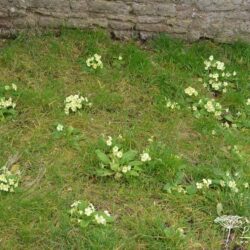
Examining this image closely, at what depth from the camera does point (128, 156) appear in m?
3.35

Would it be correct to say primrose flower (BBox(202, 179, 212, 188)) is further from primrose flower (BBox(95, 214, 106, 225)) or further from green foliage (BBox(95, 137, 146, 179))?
primrose flower (BBox(95, 214, 106, 225))

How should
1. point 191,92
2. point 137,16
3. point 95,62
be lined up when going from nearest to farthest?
point 191,92
point 95,62
point 137,16

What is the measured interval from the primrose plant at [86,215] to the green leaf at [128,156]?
401mm

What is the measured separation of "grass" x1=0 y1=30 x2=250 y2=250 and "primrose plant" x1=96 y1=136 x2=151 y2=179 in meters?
0.05

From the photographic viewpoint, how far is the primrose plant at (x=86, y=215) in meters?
2.98

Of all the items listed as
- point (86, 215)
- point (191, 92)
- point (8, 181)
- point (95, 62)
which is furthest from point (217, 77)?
point (8, 181)

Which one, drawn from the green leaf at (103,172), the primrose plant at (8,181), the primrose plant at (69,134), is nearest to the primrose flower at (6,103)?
the primrose plant at (69,134)

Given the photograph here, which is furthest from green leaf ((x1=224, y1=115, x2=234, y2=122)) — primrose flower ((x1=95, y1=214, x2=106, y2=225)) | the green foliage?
primrose flower ((x1=95, y1=214, x2=106, y2=225))

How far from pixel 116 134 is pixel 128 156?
349 mm

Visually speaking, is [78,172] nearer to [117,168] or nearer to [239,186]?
[117,168]

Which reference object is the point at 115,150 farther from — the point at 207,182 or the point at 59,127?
the point at 207,182

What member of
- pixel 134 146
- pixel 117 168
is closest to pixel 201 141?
pixel 134 146

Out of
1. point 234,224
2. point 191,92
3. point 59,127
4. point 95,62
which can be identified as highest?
point 95,62

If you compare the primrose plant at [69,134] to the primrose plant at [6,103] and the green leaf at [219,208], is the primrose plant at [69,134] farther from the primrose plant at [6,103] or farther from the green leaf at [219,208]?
the green leaf at [219,208]
